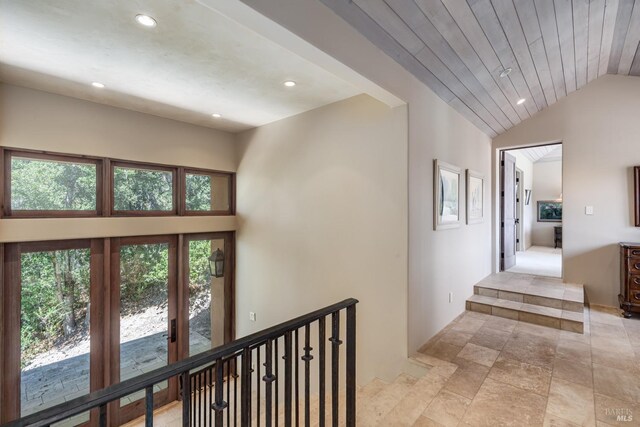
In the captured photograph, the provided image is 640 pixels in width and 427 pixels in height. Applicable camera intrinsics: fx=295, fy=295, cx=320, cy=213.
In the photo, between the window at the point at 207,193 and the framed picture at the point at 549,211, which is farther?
the framed picture at the point at 549,211

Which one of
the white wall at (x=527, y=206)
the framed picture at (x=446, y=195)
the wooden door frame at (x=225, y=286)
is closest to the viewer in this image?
the framed picture at (x=446, y=195)

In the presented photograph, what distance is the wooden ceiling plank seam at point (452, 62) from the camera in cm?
226

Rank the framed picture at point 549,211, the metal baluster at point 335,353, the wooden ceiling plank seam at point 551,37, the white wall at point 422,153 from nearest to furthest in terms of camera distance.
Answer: the metal baluster at point 335,353 < the white wall at point 422,153 < the wooden ceiling plank seam at point 551,37 < the framed picture at point 549,211

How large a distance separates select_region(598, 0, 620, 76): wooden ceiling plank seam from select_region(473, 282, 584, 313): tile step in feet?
9.69

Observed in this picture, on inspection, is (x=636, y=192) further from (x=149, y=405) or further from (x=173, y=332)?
(x=173, y=332)

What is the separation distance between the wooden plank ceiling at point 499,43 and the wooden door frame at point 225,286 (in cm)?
356

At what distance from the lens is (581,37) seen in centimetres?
298

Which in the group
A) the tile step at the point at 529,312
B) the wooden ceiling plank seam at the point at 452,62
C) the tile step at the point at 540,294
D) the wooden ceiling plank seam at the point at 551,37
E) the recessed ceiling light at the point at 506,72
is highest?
the wooden ceiling plank seam at the point at 551,37

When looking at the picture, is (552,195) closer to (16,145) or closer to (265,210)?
(265,210)

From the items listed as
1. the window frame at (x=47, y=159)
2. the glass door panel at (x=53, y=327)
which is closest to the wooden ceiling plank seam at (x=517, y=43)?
the window frame at (x=47, y=159)

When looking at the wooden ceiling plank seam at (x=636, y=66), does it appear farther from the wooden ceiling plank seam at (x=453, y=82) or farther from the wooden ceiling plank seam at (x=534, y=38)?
the wooden ceiling plank seam at (x=453, y=82)

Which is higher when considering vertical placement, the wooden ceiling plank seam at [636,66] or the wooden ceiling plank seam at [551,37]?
the wooden ceiling plank seam at [636,66]

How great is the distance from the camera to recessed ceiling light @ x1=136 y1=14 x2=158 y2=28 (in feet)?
6.47

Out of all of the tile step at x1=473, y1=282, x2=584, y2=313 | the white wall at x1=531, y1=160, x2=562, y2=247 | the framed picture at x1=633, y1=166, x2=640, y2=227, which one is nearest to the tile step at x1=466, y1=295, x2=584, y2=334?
the tile step at x1=473, y1=282, x2=584, y2=313
